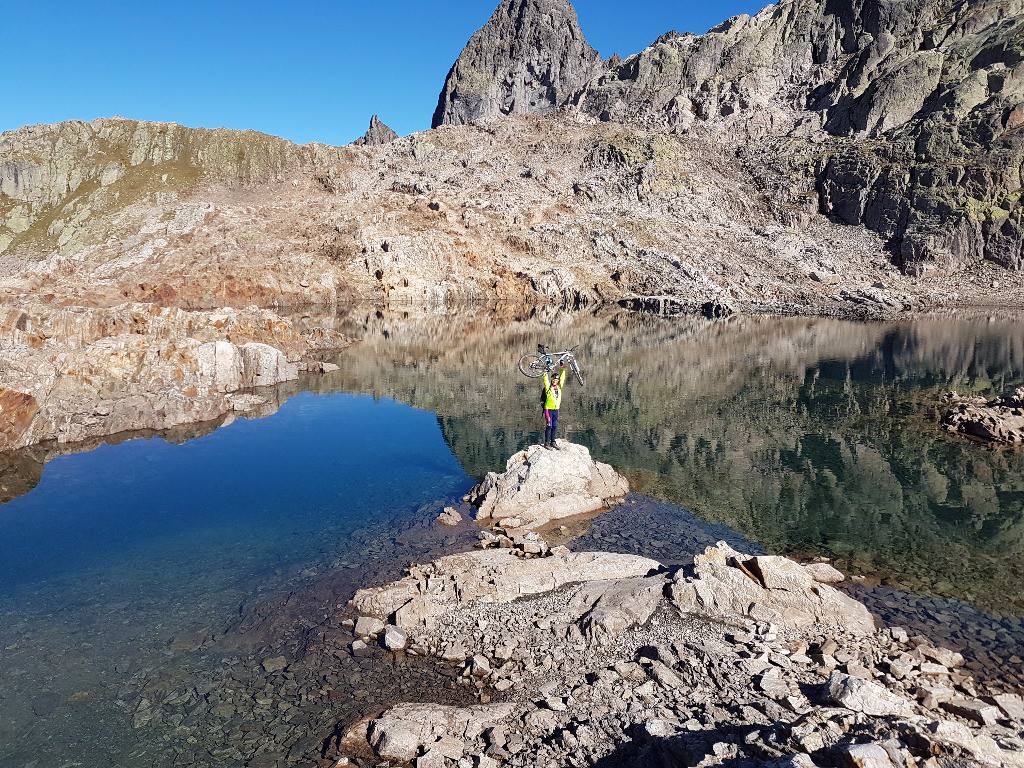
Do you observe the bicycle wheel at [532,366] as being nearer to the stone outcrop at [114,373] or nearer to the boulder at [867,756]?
the stone outcrop at [114,373]

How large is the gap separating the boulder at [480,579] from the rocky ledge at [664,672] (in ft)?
0.15

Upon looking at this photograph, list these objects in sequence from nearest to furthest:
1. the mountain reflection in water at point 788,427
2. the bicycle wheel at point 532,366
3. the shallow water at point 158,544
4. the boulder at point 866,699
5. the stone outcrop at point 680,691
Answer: the stone outcrop at point 680,691
the boulder at point 866,699
the shallow water at point 158,544
the mountain reflection in water at point 788,427
the bicycle wheel at point 532,366

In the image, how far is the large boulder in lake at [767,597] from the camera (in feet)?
36.7

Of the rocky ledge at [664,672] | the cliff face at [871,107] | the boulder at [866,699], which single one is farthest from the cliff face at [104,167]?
the boulder at [866,699]

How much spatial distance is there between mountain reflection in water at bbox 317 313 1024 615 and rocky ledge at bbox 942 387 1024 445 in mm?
1148

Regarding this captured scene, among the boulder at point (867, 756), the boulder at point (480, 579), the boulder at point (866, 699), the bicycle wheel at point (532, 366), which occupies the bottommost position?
the boulder at point (480, 579)

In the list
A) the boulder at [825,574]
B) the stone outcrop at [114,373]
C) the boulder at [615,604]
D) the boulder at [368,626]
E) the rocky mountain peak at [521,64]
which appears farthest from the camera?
the rocky mountain peak at [521,64]

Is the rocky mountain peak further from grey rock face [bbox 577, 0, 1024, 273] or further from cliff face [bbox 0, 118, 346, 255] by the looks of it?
cliff face [bbox 0, 118, 346, 255]

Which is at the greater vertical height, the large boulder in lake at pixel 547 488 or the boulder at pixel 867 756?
the boulder at pixel 867 756

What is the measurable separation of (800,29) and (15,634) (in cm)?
16162

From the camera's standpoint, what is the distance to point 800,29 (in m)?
130

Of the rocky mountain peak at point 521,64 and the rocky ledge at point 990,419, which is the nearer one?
the rocky ledge at point 990,419

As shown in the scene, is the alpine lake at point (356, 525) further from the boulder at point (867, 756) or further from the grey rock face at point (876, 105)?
the grey rock face at point (876, 105)

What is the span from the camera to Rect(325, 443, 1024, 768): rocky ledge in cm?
726
